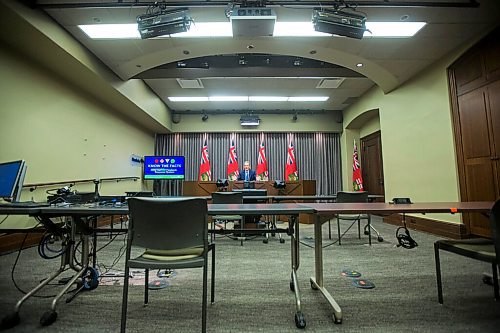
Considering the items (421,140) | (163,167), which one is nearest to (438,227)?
(421,140)

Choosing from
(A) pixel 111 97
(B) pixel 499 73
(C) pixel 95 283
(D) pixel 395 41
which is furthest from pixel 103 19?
(B) pixel 499 73

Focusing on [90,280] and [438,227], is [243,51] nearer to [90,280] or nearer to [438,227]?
[90,280]

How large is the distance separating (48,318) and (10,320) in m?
0.21

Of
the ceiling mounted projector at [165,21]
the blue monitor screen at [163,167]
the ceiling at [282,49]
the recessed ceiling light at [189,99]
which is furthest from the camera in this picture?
the blue monitor screen at [163,167]

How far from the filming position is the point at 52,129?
384 cm

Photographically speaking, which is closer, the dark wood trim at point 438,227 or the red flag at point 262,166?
the dark wood trim at point 438,227

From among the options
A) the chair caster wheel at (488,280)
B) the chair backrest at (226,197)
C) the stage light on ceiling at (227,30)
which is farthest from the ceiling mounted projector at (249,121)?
the chair caster wheel at (488,280)

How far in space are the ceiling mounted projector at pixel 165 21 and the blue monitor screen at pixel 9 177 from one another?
1.93 m

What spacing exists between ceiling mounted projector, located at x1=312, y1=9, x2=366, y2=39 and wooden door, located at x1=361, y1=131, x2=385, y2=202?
4.61 meters

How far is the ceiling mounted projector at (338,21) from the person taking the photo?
104 inches

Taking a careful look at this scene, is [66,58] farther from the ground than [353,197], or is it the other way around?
[66,58]

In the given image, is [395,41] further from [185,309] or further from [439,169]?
[185,309]

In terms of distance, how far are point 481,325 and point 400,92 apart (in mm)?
4723

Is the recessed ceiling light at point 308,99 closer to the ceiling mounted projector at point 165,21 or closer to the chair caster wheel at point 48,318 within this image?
the ceiling mounted projector at point 165,21
